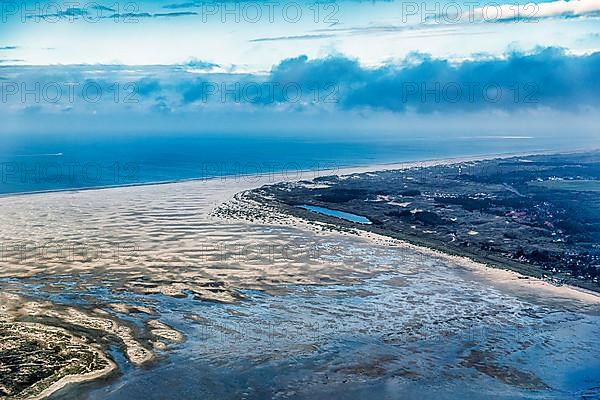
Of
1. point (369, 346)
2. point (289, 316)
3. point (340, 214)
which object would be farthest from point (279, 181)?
point (369, 346)

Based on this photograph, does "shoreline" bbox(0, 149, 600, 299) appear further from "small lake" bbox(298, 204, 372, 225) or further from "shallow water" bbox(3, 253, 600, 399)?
"shallow water" bbox(3, 253, 600, 399)

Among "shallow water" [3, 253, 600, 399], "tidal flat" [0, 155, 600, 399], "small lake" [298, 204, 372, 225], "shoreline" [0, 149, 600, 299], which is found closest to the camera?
"shallow water" [3, 253, 600, 399]

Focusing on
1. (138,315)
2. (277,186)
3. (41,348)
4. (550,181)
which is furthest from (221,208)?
(550,181)

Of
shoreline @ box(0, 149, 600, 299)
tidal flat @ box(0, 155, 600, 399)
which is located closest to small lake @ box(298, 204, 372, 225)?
shoreline @ box(0, 149, 600, 299)

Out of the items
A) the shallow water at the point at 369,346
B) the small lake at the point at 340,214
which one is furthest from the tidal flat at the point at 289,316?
the small lake at the point at 340,214

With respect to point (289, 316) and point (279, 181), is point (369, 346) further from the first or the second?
point (279, 181)

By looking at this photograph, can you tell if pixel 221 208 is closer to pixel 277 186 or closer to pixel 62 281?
pixel 277 186
